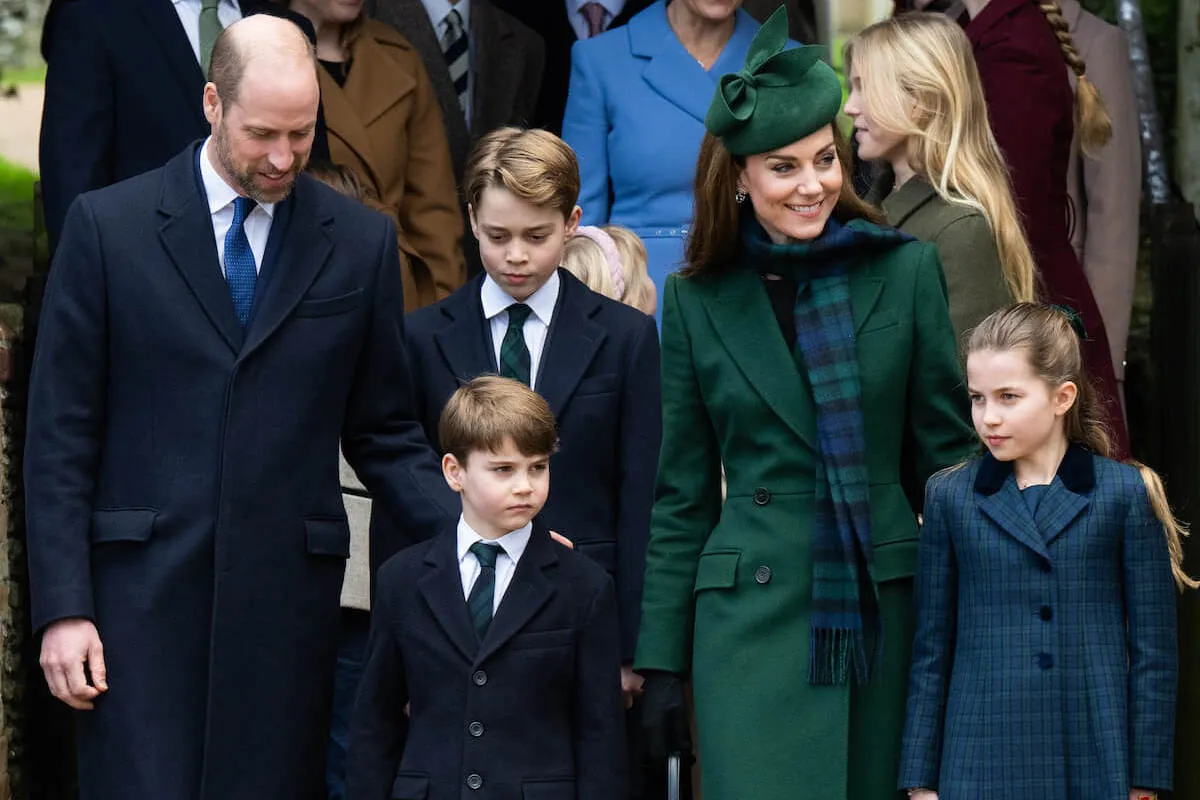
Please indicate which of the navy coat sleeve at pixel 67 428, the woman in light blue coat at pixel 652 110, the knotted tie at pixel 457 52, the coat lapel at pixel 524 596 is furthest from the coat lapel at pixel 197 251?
the knotted tie at pixel 457 52

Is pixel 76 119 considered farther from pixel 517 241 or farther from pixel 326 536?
pixel 326 536

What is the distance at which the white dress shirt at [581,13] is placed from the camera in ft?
25.9

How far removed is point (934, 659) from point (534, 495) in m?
0.84

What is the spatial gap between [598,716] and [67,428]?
46.7 inches

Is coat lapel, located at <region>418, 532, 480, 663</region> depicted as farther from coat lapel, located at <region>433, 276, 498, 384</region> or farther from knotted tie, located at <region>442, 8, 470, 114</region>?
knotted tie, located at <region>442, 8, 470, 114</region>

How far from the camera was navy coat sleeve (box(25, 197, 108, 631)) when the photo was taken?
15.8ft

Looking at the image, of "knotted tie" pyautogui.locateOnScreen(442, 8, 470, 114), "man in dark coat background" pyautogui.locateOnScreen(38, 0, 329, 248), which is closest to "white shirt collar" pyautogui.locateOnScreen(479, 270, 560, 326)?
"man in dark coat background" pyautogui.locateOnScreen(38, 0, 329, 248)

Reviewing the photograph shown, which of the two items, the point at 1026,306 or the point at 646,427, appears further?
the point at 646,427

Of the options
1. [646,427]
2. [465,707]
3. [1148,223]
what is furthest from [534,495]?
[1148,223]

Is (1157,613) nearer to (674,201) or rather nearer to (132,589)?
(132,589)

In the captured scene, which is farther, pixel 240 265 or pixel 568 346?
pixel 568 346

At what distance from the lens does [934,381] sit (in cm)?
486

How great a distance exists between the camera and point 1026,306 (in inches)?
194

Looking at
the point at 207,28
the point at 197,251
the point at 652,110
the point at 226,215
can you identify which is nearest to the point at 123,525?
the point at 197,251
